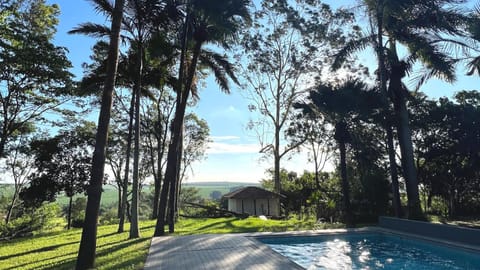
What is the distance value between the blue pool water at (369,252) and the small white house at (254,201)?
18414mm

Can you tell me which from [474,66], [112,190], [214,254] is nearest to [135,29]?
[214,254]

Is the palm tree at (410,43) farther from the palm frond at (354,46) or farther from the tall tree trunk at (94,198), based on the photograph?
the tall tree trunk at (94,198)

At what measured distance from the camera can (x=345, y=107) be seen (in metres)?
15.1

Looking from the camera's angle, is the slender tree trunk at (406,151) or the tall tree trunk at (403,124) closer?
the slender tree trunk at (406,151)

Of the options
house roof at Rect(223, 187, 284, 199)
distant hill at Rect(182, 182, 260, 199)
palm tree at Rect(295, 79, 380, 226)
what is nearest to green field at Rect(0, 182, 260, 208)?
distant hill at Rect(182, 182, 260, 199)

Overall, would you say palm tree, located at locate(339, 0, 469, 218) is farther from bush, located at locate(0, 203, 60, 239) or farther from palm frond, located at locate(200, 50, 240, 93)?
bush, located at locate(0, 203, 60, 239)

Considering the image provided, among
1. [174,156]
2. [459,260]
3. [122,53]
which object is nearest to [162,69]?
[122,53]

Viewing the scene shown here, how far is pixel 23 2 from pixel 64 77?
4121mm

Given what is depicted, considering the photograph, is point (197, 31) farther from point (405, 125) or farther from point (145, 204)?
point (145, 204)

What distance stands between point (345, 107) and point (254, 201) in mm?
17735

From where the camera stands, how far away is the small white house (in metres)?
29.8

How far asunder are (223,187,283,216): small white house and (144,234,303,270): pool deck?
65.6ft

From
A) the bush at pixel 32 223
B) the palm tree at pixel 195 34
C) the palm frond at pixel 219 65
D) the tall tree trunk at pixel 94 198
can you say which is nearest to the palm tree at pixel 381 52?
the palm frond at pixel 219 65

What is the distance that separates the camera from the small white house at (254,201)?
29.8 metres
